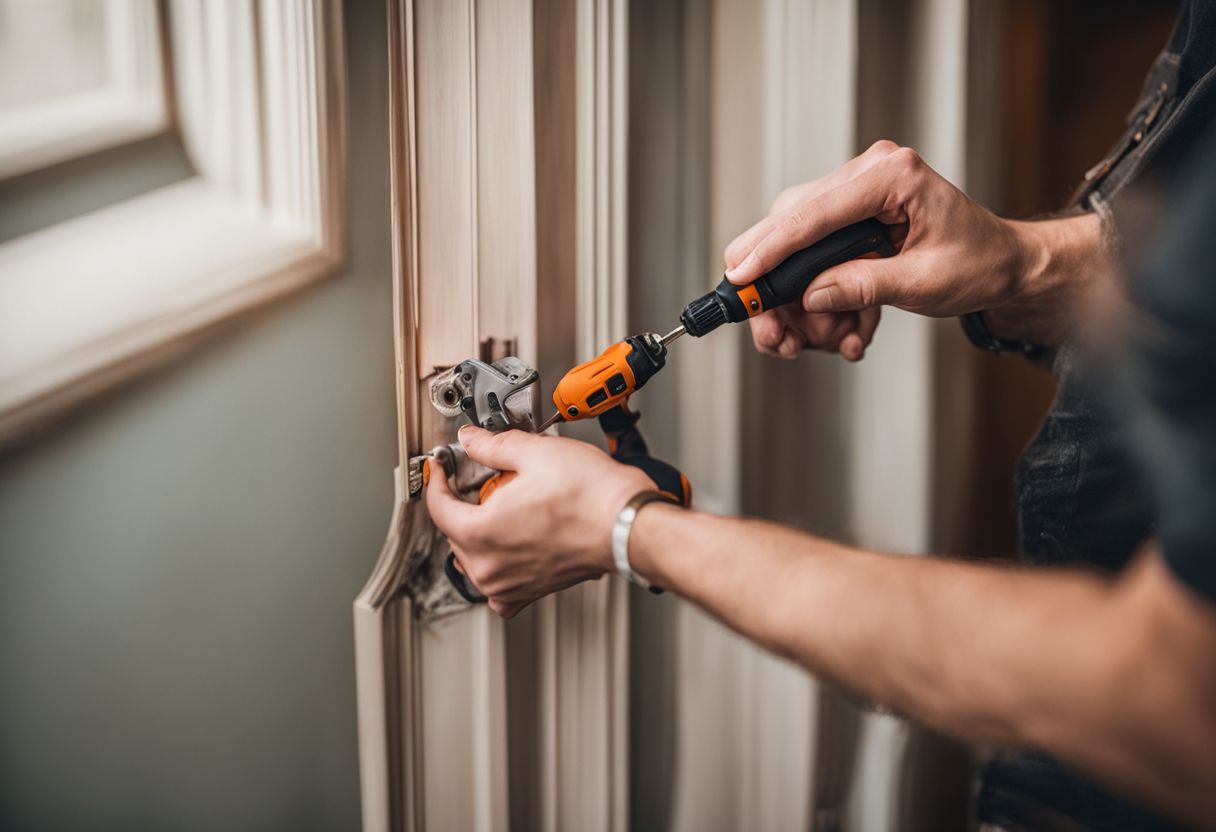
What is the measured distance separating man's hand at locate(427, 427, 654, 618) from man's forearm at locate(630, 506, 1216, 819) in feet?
0.13

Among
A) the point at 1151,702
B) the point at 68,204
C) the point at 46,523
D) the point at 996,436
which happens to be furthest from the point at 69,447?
the point at 996,436

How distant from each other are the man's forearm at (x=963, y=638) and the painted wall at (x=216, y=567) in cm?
29

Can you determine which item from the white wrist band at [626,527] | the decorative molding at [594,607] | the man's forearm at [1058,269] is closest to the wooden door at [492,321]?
the decorative molding at [594,607]

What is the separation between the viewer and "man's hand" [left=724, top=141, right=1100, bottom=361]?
57cm

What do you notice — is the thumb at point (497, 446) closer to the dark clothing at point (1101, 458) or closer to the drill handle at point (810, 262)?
the drill handle at point (810, 262)

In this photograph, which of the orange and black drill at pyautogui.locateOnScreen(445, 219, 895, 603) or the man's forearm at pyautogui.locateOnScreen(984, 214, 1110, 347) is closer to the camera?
the orange and black drill at pyautogui.locateOnScreen(445, 219, 895, 603)

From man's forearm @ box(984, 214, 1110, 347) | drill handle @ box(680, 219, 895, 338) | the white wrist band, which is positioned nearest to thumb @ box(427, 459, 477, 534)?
the white wrist band

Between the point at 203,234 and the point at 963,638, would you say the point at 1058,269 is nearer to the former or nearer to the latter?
the point at 963,638

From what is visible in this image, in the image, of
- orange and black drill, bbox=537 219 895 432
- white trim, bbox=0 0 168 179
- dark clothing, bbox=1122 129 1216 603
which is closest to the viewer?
dark clothing, bbox=1122 129 1216 603

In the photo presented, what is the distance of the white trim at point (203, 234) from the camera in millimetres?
462

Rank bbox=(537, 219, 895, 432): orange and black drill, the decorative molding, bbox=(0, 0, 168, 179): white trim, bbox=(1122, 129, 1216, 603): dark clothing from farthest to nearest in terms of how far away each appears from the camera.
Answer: the decorative molding, bbox=(537, 219, 895, 432): orange and black drill, bbox=(0, 0, 168, 179): white trim, bbox=(1122, 129, 1216, 603): dark clothing

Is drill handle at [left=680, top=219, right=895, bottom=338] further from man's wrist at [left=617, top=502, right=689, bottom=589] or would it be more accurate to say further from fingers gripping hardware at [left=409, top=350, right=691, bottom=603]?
man's wrist at [left=617, top=502, right=689, bottom=589]

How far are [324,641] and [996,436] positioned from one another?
1.23m

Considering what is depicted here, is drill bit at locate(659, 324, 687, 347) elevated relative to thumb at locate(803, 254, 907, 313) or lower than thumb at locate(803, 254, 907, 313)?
lower
